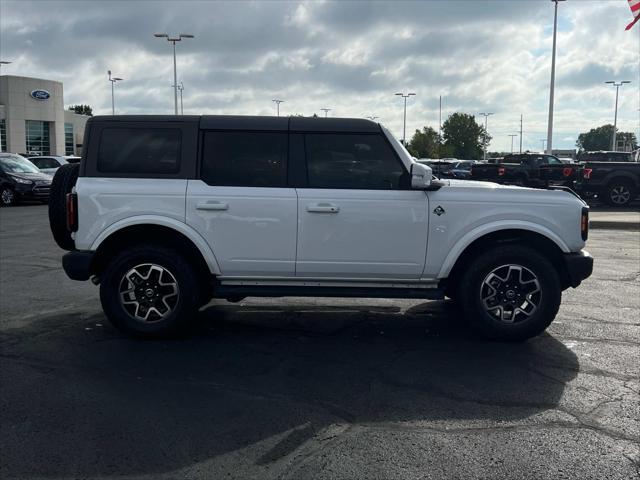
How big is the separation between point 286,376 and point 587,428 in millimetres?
2130

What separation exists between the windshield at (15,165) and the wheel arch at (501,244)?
67.3 ft

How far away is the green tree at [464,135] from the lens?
12564cm

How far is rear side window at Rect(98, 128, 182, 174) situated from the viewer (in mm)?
5883

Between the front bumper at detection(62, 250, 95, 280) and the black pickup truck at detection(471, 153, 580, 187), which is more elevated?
the black pickup truck at detection(471, 153, 580, 187)

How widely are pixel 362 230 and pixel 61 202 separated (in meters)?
2.83

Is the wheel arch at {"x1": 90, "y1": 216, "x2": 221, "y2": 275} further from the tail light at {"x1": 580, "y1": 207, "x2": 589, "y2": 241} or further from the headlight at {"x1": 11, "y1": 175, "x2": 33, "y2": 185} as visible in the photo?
the headlight at {"x1": 11, "y1": 175, "x2": 33, "y2": 185}

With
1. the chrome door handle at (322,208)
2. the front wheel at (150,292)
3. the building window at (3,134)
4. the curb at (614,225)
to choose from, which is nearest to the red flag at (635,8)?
the curb at (614,225)

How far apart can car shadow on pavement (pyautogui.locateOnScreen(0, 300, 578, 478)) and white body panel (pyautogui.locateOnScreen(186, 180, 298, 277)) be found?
2.63 ft

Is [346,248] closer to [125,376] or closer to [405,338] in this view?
[405,338]

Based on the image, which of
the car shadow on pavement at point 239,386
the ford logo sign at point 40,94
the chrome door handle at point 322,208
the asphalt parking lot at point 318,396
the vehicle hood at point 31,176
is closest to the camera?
the asphalt parking lot at point 318,396

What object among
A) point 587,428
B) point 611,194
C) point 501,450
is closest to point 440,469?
point 501,450

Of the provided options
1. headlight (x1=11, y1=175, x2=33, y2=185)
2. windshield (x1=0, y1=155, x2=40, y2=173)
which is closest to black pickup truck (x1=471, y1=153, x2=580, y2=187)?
headlight (x1=11, y1=175, x2=33, y2=185)

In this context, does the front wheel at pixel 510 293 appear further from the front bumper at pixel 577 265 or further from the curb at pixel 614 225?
the curb at pixel 614 225

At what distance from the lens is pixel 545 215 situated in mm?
5809
